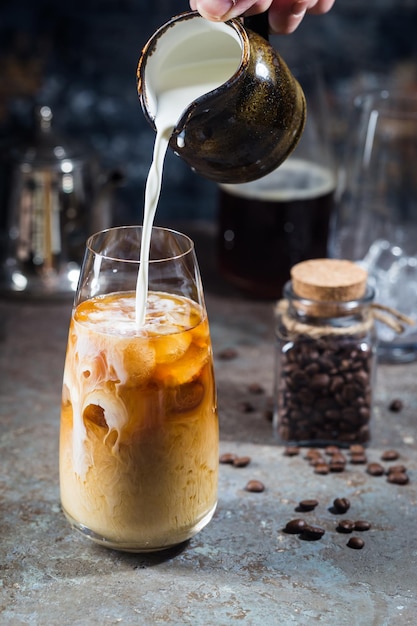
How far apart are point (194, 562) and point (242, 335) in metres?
0.75

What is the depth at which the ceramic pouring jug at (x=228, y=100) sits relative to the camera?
46.5 inches

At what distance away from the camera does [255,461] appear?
1.50 metres

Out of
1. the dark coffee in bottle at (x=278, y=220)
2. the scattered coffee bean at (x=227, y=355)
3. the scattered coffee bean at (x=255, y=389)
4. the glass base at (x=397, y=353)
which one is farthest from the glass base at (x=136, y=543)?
the dark coffee in bottle at (x=278, y=220)

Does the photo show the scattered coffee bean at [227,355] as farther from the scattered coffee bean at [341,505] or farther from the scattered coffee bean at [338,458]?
the scattered coffee bean at [341,505]

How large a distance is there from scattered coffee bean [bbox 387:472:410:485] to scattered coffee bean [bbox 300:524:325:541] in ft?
0.61

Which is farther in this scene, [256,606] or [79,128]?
[79,128]

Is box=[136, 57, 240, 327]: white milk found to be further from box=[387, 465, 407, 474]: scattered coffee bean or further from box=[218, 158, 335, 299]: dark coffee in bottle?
box=[218, 158, 335, 299]: dark coffee in bottle

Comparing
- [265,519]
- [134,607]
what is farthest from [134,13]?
[134,607]

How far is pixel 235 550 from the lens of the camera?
1.27m

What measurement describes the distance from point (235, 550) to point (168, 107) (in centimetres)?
58

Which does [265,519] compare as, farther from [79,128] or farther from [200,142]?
[79,128]

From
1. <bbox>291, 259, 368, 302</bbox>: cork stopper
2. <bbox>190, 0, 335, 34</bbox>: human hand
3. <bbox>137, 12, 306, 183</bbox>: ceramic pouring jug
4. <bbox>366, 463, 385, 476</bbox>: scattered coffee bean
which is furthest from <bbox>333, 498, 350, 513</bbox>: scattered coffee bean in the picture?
<bbox>190, 0, 335, 34</bbox>: human hand

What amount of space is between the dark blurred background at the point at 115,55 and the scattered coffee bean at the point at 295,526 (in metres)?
1.39

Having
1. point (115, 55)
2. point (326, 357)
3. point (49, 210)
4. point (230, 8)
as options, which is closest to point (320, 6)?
point (230, 8)
